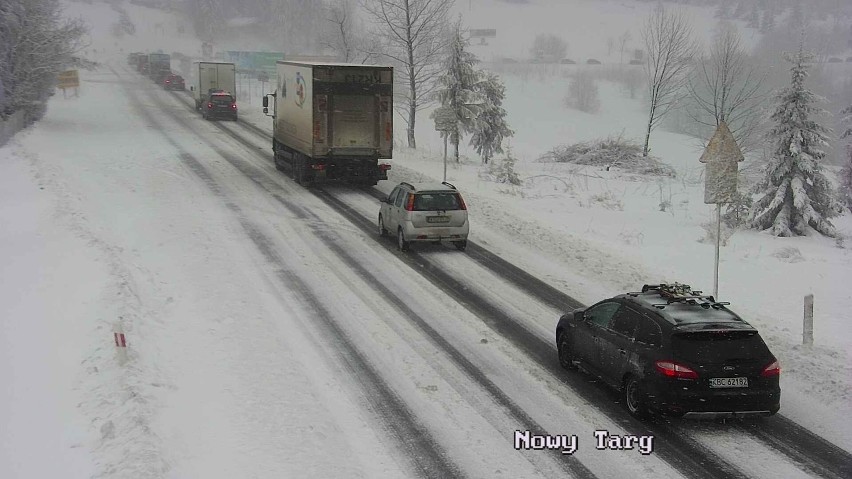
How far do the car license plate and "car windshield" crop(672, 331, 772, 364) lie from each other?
0.24m

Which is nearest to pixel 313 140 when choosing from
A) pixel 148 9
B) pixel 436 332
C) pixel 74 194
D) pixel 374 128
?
pixel 374 128

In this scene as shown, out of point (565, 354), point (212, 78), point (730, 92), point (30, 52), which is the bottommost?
point (565, 354)

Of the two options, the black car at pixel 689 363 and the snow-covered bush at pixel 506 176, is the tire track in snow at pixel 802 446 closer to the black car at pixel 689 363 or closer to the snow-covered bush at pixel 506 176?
the black car at pixel 689 363

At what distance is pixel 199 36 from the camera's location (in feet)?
548

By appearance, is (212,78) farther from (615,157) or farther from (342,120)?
(342,120)

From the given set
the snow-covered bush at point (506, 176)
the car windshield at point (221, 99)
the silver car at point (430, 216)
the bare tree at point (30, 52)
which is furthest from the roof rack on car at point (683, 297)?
the car windshield at point (221, 99)

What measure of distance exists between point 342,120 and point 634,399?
18.1 m

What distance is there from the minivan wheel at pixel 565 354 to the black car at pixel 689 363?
1.12m

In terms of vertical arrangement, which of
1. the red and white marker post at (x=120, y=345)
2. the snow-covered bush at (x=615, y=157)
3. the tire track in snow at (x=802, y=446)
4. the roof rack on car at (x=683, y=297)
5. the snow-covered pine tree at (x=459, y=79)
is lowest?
the tire track in snow at (x=802, y=446)

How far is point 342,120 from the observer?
26.3 meters

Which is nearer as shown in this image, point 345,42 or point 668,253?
point 668,253

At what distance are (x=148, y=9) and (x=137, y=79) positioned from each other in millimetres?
120662

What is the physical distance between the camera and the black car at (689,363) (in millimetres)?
9594

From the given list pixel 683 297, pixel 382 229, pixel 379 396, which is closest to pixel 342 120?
pixel 382 229
